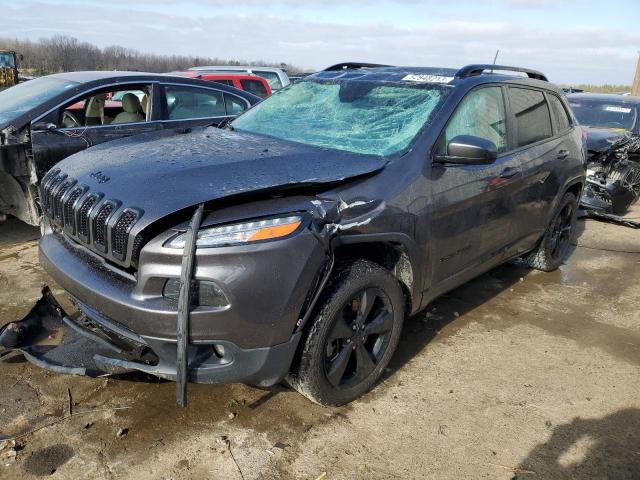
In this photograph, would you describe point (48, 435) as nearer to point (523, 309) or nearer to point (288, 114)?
point (288, 114)

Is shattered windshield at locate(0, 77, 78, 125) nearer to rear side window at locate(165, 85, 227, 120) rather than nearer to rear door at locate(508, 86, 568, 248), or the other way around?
rear side window at locate(165, 85, 227, 120)

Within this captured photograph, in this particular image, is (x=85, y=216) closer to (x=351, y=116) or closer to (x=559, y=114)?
(x=351, y=116)

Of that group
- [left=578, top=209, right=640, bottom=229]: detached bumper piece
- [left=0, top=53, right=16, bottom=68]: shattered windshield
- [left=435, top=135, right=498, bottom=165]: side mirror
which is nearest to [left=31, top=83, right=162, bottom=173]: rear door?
[left=435, top=135, right=498, bottom=165]: side mirror

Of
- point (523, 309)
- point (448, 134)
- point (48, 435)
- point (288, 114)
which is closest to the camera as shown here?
point (48, 435)

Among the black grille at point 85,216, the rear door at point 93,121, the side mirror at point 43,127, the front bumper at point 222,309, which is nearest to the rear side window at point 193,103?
the rear door at point 93,121

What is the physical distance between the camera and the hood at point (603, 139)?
750cm

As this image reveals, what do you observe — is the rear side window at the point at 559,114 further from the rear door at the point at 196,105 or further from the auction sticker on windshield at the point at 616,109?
the auction sticker on windshield at the point at 616,109

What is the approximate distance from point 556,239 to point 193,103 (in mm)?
3991

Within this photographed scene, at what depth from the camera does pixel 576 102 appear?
9.33m

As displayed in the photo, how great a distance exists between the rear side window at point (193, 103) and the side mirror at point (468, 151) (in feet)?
11.6

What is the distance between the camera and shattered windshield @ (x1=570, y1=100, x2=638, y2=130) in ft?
28.6

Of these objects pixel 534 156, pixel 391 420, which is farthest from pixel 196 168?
pixel 534 156

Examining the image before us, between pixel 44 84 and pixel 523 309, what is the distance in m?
5.03

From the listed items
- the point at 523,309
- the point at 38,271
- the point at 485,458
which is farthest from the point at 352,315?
the point at 38,271
